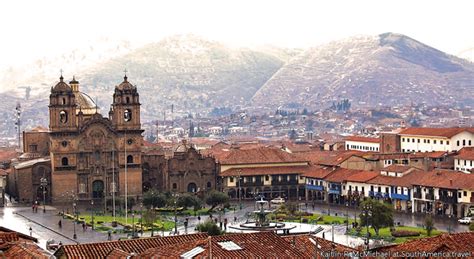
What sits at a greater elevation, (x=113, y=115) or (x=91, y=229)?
(x=113, y=115)

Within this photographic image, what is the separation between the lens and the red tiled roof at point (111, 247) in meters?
34.8

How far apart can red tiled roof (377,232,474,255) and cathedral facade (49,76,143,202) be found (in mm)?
58925

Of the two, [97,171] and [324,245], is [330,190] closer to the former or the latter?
[97,171]

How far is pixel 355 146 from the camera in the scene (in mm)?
122250

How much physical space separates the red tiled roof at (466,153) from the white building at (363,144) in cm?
2062

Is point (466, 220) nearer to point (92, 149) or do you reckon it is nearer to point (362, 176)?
point (362, 176)

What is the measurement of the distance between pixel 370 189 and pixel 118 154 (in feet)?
70.1

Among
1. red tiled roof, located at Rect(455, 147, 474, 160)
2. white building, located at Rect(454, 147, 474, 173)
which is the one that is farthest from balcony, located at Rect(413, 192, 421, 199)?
red tiled roof, located at Rect(455, 147, 474, 160)

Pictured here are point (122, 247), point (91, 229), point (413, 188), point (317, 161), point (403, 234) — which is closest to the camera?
point (122, 247)

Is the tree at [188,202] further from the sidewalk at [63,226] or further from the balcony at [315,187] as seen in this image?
the balcony at [315,187]

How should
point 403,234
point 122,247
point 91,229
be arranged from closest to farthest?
1. point 122,247
2. point 403,234
3. point 91,229

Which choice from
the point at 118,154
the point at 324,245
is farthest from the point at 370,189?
the point at 324,245

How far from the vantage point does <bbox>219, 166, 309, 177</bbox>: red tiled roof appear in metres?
95.9

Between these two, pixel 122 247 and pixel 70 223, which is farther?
pixel 70 223
